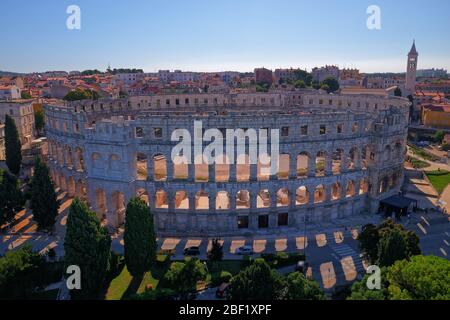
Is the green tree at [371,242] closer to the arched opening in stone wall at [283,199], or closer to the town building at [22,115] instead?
the arched opening in stone wall at [283,199]

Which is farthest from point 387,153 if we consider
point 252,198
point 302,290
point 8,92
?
point 8,92

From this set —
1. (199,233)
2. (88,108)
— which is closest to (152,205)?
(199,233)

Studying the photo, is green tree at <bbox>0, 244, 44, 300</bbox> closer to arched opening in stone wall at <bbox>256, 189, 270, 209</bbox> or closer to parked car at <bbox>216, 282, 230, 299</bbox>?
parked car at <bbox>216, 282, 230, 299</bbox>

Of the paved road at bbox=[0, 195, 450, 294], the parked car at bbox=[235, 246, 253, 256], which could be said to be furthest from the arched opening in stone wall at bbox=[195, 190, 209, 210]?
the parked car at bbox=[235, 246, 253, 256]

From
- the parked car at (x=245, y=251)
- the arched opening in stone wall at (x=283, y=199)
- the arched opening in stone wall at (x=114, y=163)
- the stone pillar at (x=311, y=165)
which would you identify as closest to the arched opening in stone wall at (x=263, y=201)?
the arched opening in stone wall at (x=283, y=199)

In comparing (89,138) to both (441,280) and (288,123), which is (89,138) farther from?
(441,280)

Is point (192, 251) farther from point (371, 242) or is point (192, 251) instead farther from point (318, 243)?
point (371, 242)
